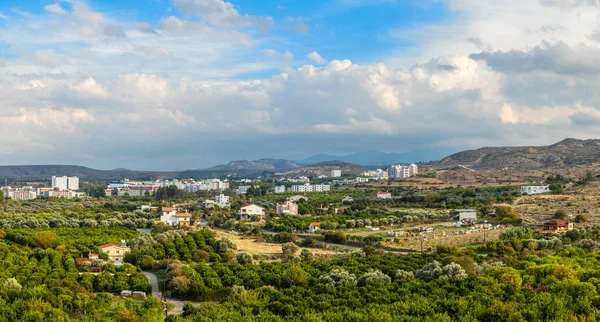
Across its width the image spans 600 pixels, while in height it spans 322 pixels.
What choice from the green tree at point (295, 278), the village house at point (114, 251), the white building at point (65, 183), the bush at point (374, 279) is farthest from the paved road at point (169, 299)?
the white building at point (65, 183)

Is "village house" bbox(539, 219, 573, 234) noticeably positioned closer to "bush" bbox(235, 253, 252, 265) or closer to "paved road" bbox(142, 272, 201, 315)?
"bush" bbox(235, 253, 252, 265)

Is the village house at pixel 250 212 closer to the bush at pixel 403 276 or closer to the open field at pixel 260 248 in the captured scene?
the open field at pixel 260 248

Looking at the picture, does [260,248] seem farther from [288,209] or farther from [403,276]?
[288,209]

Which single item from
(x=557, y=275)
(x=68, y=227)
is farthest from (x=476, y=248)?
(x=68, y=227)

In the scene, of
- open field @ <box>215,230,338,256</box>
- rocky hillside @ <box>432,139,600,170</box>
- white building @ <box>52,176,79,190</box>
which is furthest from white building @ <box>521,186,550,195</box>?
white building @ <box>52,176,79,190</box>

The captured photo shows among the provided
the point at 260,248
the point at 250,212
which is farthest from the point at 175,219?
the point at 260,248

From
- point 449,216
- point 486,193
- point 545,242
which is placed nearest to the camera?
point 545,242

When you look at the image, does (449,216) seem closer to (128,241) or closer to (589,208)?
(589,208)

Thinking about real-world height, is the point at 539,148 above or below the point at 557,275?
above
